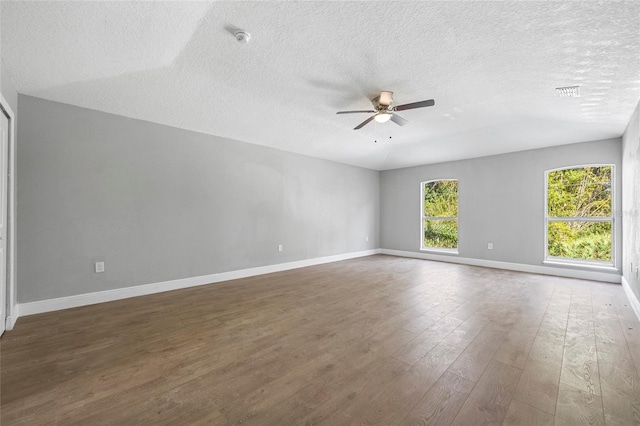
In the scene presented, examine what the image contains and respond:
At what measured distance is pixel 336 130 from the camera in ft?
15.7

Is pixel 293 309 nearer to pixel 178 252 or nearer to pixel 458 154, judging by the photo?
pixel 178 252

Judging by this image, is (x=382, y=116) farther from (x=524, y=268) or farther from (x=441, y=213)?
(x=524, y=268)

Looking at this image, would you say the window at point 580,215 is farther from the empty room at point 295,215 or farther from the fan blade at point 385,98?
the fan blade at point 385,98

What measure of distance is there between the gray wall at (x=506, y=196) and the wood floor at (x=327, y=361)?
1.92 meters

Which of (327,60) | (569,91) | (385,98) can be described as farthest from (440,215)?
(327,60)

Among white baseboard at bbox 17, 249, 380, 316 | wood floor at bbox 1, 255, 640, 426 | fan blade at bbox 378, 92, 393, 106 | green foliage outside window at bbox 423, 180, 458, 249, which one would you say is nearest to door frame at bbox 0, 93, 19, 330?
wood floor at bbox 1, 255, 640, 426

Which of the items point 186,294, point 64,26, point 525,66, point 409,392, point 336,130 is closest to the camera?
point 409,392

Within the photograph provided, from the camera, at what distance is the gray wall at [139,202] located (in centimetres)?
315

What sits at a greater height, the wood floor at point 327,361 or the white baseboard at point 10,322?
the white baseboard at point 10,322

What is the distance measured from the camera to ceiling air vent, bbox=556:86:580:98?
9.88ft

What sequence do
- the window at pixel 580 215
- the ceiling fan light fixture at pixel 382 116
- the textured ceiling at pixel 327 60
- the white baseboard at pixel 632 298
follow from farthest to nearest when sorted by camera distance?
the window at pixel 580 215, the ceiling fan light fixture at pixel 382 116, the white baseboard at pixel 632 298, the textured ceiling at pixel 327 60

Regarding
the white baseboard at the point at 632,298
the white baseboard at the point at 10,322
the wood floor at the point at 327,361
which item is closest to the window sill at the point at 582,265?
the white baseboard at the point at 632,298

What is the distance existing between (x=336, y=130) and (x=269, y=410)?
420 cm

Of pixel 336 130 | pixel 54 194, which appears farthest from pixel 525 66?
pixel 54 194
